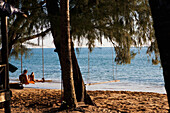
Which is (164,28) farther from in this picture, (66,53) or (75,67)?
(75,67)

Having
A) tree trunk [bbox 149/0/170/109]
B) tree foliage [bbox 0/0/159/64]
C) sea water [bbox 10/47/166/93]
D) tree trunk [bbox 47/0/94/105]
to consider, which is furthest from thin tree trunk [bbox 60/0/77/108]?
tree trunk [bbox 149/0/170/109]

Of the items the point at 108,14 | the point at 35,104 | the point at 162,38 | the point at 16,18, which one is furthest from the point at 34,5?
the point at 162,38

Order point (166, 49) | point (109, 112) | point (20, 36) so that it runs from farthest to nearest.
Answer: point (20, 36) < point (109, 112) < point (166, 49)

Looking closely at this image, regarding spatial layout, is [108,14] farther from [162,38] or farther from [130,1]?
[162,38]

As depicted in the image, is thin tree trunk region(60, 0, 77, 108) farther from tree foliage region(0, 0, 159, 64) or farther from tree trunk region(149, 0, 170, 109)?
tree trunk region(149, 0, 170, 109)

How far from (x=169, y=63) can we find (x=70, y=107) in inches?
143

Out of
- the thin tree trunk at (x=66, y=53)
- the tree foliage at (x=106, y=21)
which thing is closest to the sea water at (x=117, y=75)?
the thin tree trunk at (x=66, y=53)

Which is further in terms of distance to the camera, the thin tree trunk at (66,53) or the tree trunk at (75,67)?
the tree trunk at (75,67)

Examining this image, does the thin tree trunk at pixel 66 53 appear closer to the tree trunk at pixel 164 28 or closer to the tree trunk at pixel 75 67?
the tree trunk at pixel 75 67

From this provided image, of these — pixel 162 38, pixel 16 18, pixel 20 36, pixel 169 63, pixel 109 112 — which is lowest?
pixel 109 112

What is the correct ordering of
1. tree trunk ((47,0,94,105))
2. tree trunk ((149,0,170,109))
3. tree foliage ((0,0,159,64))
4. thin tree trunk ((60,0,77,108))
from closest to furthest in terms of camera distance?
1. tree trunk ((149,0,170,109))
2. thin tree trunk ((60,0,77,108))
3. tree foliage ((0,0,159,64))
4. tree trunk ((47,0,94,105))

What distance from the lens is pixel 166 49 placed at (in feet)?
5.53

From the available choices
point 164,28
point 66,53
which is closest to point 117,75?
Answer: point 66,53

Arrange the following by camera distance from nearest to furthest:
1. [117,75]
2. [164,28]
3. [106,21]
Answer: [164,28]
[106,21]
[117,75]
